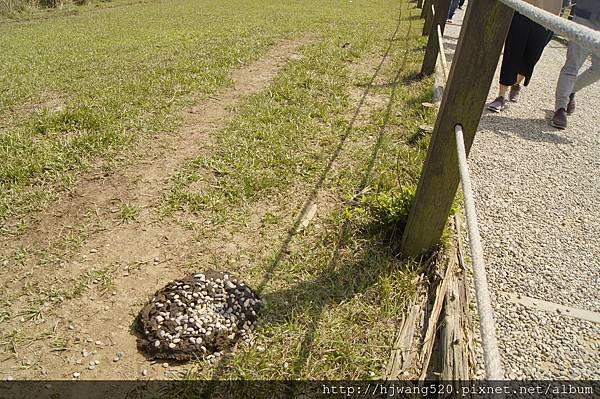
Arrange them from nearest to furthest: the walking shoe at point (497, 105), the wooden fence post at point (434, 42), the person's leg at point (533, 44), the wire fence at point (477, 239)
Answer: the wire fence at point (477, 239)
the person's leg at point (533, 44)
the walking shoe at point (497, 105)
the wooden fence post at point (434, 42)

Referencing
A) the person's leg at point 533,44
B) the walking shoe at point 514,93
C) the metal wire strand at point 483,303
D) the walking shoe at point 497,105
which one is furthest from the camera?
the walking shoe at point 514,93

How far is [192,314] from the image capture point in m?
2.22

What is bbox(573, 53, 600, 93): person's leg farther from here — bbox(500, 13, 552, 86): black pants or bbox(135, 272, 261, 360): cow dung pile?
bbox(135, 272, 261, 360): cow dung pile

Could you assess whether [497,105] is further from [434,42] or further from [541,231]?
[541,231]

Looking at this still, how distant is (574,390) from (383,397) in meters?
1.01

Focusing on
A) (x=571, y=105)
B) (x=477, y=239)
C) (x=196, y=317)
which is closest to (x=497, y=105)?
(x=571, y=105)

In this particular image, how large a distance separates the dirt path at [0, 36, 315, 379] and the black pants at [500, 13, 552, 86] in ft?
13.4

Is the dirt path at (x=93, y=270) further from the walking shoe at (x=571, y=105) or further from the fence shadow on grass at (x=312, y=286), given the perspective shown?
the walking shoe at (x=571, y=105)

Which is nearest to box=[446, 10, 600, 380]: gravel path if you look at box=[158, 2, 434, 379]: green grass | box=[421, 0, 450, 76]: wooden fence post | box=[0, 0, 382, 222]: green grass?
box=[158, 2, 434, 379]: green grass

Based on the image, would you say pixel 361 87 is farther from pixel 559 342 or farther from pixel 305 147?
pixel 559 342

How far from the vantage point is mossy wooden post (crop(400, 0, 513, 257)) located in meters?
1.81

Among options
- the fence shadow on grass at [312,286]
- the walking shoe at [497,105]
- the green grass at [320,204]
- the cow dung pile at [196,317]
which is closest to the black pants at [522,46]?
the walking shoe at [497,105]

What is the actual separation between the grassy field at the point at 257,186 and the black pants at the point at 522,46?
1.09 metres

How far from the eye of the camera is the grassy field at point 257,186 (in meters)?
2.22
